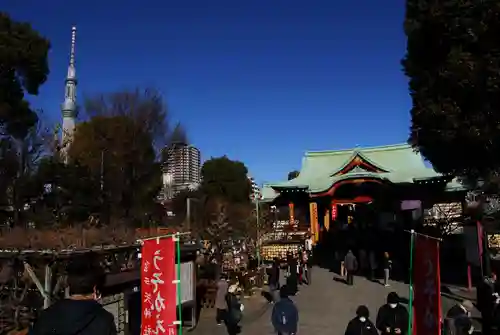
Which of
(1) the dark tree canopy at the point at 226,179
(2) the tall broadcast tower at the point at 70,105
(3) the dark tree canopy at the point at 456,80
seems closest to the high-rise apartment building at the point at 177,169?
(1) the dark tree canopy at the point at 226,179

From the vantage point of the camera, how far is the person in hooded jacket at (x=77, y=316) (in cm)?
289

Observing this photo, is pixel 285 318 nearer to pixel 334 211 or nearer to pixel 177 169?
pixel 334 211

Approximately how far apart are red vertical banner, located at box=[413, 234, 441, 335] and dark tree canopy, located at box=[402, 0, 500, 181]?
24.9ft

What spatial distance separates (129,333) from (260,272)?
993 cm

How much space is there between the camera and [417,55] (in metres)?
15.7

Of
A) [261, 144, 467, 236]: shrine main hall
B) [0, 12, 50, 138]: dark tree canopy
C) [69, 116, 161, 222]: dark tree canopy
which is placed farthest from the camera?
[69, 116, 161, 222]: dark tree canopy

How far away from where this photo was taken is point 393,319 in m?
7.56

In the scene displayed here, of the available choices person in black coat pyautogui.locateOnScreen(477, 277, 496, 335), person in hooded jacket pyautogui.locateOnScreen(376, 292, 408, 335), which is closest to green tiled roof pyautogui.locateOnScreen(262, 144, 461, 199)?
person in black coat pyautogui.locateOnScreen(477, 277, 496, 335)

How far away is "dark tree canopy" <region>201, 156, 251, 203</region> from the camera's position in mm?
49281

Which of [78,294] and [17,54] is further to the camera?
[17,54]

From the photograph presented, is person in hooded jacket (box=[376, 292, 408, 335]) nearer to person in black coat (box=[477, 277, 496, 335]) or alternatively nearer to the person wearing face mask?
the person wearing face mask

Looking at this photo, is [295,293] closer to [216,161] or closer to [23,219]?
[23,219]

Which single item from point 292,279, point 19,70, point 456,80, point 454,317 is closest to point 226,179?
point 19,70

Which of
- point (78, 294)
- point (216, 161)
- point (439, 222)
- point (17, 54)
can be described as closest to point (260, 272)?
point (439, 222)
